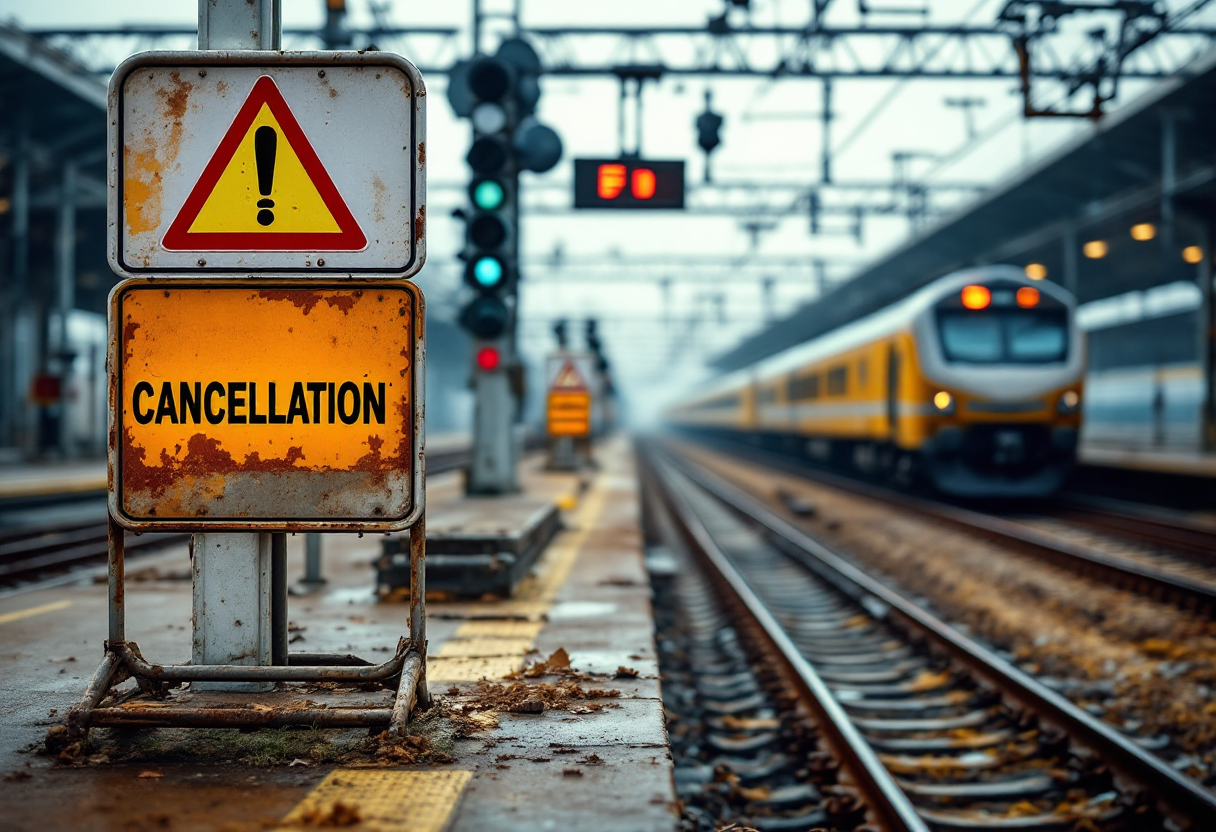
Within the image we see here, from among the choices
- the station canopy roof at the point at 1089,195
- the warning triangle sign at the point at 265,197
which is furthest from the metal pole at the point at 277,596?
the station canopy roof at the point at 1089,195

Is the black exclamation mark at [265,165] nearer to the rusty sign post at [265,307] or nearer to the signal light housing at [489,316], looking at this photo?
the rusty sign post at [265,307]

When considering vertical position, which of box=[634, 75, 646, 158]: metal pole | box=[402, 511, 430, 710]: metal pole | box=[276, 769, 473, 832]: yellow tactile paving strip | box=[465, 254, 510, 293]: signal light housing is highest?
box=[634, 75, 646, 158]: metal pole

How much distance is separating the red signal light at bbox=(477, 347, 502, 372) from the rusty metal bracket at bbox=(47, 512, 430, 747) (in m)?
7.14

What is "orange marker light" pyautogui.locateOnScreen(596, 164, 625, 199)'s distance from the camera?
11.7m

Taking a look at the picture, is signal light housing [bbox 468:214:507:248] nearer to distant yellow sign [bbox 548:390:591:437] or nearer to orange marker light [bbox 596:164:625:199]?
orange marker light [bbox 596:164:625:199]

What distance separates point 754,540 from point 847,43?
23.4 ft

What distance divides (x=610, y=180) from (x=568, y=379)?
17.5ft

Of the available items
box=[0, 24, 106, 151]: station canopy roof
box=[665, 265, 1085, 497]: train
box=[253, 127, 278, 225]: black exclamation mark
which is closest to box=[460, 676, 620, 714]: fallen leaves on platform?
box=[253, 127, 278, 225]: black exclamation mark

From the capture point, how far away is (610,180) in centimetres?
1176

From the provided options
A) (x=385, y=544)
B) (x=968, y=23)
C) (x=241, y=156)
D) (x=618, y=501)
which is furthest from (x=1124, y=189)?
(x=241, y=156)

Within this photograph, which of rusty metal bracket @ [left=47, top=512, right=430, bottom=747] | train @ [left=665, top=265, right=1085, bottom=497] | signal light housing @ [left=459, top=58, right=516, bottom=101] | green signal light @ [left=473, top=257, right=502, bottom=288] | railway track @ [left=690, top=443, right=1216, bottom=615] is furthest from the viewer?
train @ [left=665, top=265, right=1085, bottom=497]

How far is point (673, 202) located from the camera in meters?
11.7

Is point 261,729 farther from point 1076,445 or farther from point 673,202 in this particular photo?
point 1076,445

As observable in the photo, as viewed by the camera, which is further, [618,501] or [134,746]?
[618,501]
